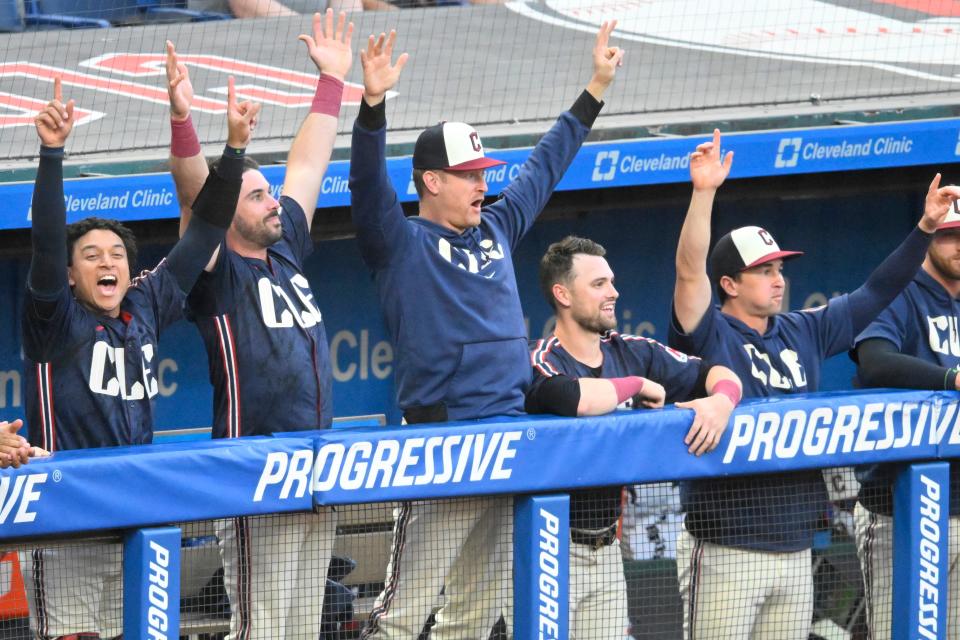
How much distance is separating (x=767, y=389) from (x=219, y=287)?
1500 mm

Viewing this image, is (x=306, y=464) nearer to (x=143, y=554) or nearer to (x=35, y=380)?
(x=143, y=554)

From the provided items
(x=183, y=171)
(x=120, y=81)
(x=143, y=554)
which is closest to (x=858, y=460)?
(x=143, y=554)

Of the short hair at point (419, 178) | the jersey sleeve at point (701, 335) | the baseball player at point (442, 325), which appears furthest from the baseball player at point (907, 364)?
the short hair at point (419, 178)

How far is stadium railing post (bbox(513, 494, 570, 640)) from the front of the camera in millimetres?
3062

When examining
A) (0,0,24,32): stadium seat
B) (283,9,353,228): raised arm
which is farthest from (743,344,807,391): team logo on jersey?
(0,0,24,32): stadium seat

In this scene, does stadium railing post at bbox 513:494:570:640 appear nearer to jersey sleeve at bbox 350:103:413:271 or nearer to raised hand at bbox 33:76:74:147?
jersey sleeve at bbox 350:103:413:271

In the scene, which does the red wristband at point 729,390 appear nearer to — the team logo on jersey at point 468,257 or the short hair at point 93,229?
the team logo on jersey at point 468,257

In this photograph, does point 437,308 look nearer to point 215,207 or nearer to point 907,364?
point 215,207

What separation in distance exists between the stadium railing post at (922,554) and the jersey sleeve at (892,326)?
78cm

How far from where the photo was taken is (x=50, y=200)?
10.2 ft

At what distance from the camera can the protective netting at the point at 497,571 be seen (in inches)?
119

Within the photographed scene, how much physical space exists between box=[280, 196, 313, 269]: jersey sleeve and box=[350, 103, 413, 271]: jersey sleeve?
1.34 ft

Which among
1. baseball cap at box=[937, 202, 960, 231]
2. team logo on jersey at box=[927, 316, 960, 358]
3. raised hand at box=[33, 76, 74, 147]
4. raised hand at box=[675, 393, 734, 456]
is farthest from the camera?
baseball cap at box=[937, 202, 960, 231]

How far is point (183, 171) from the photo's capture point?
12.6 feet
